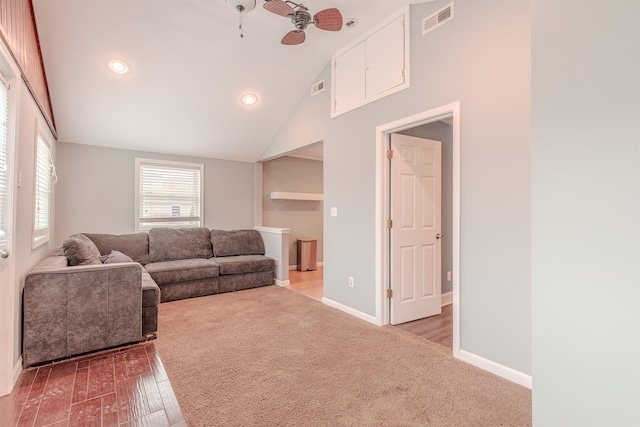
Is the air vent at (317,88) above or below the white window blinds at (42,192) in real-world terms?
above

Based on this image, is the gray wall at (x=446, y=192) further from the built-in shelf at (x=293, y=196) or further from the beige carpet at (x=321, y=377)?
the built-in shelf at (x=293, y=196)

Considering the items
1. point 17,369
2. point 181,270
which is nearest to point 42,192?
point 181,270

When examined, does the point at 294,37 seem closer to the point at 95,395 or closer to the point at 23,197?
the point at 23,197

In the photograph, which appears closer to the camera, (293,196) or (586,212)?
(586,212)

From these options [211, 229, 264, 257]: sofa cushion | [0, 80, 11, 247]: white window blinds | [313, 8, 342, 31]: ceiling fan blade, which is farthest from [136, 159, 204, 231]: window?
[313, 8, 342, 31]: ceiling fan blade

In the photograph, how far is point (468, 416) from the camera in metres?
1.79

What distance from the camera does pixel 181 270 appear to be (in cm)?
420

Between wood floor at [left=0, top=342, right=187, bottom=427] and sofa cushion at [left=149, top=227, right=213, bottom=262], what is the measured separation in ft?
7.31

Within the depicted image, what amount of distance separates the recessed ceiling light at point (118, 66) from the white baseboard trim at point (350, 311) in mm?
3740

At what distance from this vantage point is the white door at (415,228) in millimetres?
3330

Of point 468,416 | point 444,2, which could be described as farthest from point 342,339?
point 444,2

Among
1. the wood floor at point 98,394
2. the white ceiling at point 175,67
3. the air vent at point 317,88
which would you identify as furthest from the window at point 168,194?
the wood floor at point 98,394

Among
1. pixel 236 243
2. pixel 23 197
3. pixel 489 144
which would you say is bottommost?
pixel 236 243

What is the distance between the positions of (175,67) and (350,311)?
364 cm
